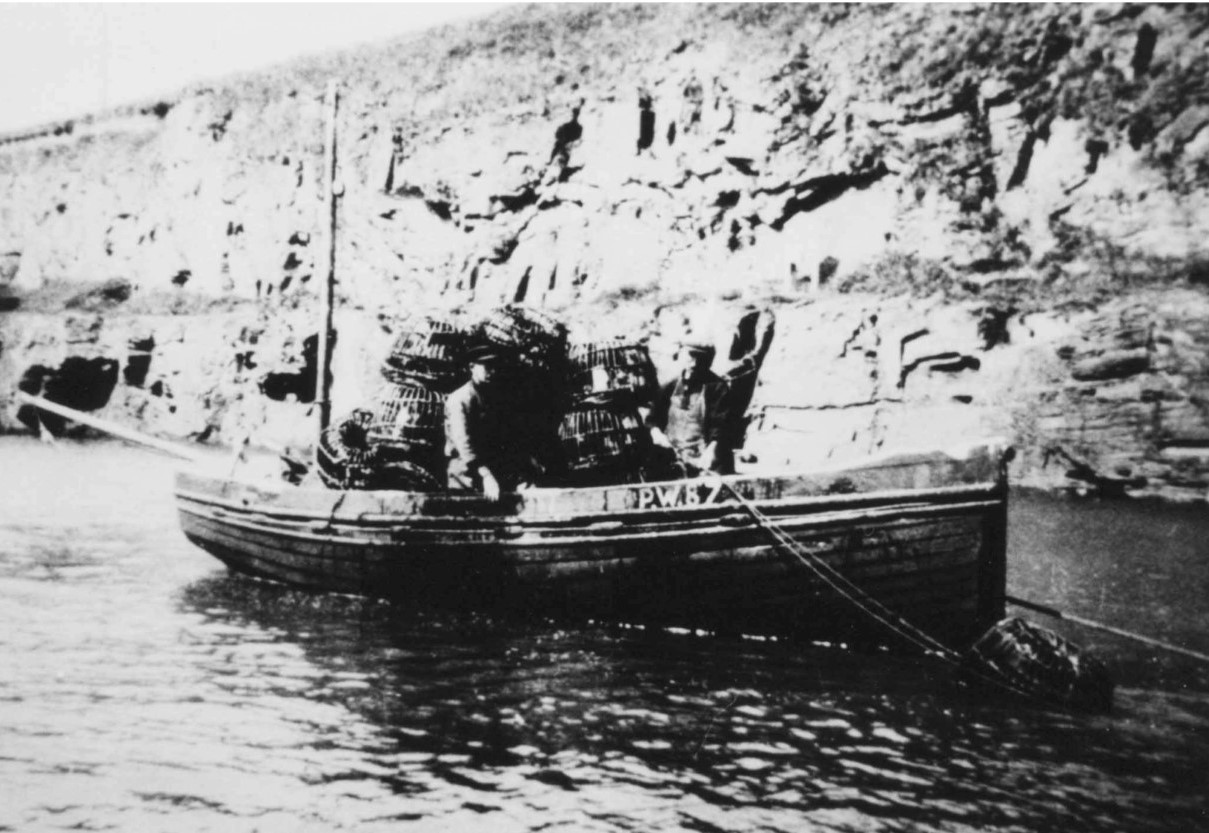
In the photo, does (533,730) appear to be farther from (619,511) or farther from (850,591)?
(850,591)

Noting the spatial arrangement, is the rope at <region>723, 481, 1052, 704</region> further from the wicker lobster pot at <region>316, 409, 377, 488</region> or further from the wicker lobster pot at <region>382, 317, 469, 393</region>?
the wicker lobster pot at <region>316, 409, 377, 488</region>

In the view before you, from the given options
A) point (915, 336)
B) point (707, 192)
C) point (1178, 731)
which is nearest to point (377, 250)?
point (707, 192)

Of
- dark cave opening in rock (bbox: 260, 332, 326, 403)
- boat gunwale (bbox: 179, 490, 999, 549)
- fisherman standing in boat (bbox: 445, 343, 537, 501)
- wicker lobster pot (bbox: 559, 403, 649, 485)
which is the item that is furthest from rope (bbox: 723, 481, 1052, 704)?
dark cave opening in rock (bbox: 260, 332, 326, 403)

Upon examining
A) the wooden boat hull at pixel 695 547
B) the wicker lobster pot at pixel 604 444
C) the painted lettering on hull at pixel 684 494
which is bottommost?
the wooden boat hull at pixel 695 547

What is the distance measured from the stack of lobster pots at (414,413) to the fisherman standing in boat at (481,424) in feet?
1.14

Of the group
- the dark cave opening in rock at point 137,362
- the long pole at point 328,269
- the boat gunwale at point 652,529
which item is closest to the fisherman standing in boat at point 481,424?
the boat gunwale at point 652,529

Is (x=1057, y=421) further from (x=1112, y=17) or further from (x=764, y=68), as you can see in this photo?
(x=764, y=68)

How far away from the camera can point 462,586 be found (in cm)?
909

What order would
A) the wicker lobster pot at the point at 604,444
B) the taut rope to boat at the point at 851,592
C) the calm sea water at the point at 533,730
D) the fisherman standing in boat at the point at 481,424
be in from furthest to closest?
the wicker lobster pot at the point at 604,444 → the fisherman standing in boat at the point at 481,424 → the taut rope to boat at the point at 851,592 → the calm sea water at the point at 533,730

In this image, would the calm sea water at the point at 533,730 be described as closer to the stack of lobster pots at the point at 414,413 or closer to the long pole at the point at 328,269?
the stack of lobster pots at the point at 414,413

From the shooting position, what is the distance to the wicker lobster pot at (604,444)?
9055 millimetres

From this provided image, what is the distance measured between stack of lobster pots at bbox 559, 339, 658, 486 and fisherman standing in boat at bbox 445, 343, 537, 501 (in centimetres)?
67

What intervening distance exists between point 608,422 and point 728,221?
19732 millimetres

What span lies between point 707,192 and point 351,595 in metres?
20.8
